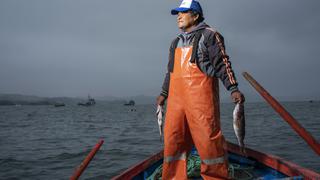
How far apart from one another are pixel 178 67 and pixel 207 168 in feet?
4.95

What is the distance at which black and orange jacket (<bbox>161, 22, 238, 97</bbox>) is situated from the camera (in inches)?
166

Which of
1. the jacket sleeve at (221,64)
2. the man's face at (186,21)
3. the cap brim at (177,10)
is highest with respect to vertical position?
the cap brim at (177,10)

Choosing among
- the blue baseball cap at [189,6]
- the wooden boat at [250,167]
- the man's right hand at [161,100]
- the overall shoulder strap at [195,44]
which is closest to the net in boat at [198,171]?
the wooden boat at [250,167]

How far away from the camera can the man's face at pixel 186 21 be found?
473 cm

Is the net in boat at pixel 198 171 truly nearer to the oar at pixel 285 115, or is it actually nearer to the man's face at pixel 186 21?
the oar at pixel 285 115

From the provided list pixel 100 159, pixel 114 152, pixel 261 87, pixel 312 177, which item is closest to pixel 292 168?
pixel 312 177

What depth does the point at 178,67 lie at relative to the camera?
4598 millimetres

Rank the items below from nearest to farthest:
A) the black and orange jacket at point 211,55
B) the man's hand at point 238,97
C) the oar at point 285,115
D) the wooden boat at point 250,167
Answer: the oar at point 285,115 < the man's hand at point 238,97 < the black and orange jacket at point 211,55 < the wooden boat at point 250,167

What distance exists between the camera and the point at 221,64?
4270 mm

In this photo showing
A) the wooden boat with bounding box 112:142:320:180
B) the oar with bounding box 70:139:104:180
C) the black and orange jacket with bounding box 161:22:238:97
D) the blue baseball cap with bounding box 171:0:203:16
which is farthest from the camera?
the wooden boat with bounding box 112:142:320:180

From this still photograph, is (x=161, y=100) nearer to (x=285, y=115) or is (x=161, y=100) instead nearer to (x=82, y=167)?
(x=82, y=167)

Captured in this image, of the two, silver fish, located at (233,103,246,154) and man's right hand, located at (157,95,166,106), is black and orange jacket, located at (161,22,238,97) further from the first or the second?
man's right hand, located at (157,95,166,106)

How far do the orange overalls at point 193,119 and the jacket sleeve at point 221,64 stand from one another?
179 millimetres

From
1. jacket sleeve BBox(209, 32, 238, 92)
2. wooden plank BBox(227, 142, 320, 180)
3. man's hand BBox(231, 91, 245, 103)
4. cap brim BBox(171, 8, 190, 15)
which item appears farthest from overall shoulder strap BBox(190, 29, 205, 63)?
wooden plank BBox(227, 142, 320, 180)
